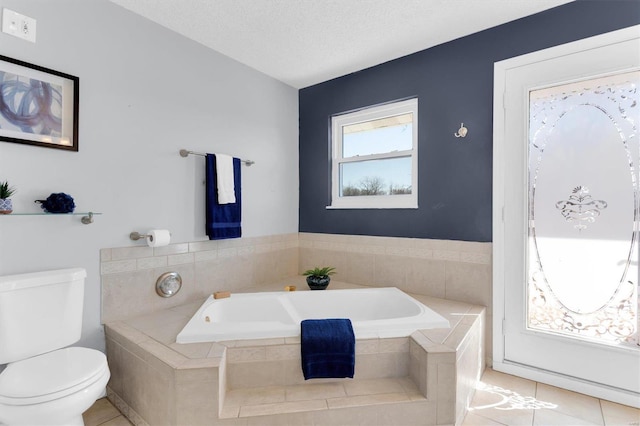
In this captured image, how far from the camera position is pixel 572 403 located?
6.39 feet

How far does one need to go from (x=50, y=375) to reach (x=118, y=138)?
1.41 metres

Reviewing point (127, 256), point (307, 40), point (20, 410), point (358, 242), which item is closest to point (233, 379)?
point (20, 410)

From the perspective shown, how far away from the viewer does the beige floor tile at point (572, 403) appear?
5.98ft

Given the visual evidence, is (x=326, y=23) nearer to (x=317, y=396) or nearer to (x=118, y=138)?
(x=118, y=138)

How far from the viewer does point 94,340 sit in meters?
2.00

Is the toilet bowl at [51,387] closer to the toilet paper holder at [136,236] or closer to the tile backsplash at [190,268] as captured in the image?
the tile backsplash at [190,268]

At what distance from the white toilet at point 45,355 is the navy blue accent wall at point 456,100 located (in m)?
2.22

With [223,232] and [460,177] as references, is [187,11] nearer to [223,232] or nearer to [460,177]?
[223,232]

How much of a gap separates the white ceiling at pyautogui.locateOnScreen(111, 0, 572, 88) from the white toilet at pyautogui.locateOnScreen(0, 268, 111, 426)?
1.82 m

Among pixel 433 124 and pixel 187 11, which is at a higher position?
pixel 187 11

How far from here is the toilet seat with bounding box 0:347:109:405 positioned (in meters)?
1.30

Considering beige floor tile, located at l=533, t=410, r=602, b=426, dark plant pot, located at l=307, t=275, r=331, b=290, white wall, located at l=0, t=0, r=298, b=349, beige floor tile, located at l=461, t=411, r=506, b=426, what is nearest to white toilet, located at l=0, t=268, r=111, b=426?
white wall, located at l=0, t=0, r=298, b=349

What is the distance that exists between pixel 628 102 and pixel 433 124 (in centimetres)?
118

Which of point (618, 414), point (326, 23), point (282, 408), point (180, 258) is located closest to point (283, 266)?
point (180, 258)
